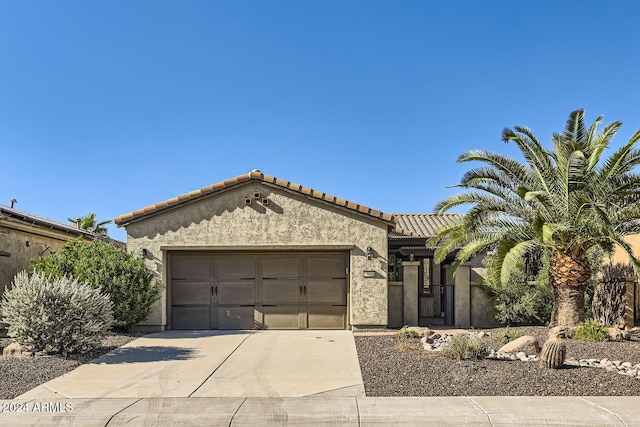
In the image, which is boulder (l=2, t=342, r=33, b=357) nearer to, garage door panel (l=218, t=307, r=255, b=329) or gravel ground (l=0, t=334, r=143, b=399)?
gravel ground (l=0, t=334, r=143, b=399)

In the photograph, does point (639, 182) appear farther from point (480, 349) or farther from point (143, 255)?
point (143, 255)

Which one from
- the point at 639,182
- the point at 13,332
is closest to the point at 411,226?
the point at 639,182

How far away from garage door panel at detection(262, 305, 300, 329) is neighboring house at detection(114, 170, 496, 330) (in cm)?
3

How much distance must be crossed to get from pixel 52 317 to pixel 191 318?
534cm

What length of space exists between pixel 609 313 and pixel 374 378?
9955 mm

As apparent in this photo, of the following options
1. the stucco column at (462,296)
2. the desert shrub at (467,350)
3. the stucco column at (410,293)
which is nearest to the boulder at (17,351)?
the desert shrub at (467,350)

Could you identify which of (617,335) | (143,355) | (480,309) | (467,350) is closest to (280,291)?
(143,355)

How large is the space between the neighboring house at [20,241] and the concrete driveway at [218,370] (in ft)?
16.1

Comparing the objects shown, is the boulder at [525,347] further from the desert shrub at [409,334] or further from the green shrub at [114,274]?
the green shrub at [114,274]

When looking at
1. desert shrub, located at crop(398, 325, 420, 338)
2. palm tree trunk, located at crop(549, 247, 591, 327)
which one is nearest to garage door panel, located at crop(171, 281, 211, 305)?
desert shrub, located at crop(398, 325, 420, 338)

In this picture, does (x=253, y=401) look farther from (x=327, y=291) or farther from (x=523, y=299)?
(x=523, y=299)

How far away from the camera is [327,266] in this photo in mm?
15281

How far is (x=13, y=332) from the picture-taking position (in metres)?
10.2

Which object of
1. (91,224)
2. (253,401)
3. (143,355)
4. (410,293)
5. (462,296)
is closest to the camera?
(253,401)
